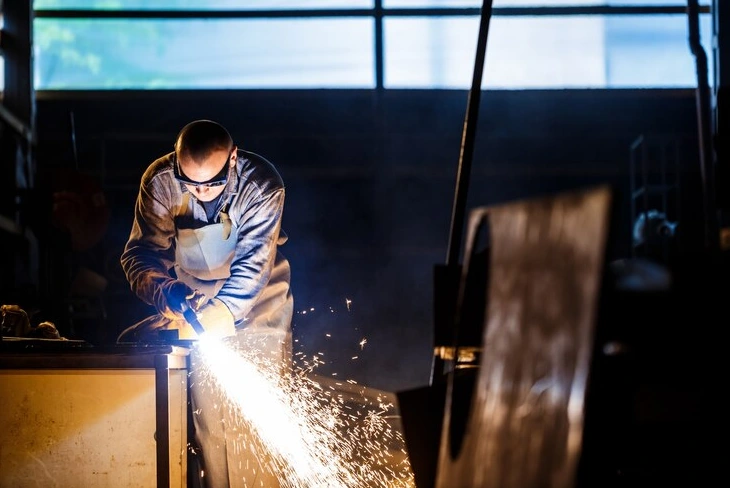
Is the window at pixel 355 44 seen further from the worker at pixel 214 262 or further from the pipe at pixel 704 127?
the worker at pixel 214 262

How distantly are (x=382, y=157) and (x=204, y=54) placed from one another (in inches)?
77.3

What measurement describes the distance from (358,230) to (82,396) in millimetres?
5582

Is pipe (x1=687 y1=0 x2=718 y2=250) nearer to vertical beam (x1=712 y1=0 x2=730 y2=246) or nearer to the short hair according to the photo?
vertical beam (x1=712 y1=0 x2=730 y2=246)

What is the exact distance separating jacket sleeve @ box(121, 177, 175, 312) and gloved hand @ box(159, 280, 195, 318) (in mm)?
153

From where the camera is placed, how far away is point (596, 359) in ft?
5.64

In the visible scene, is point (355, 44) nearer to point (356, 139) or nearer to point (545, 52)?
point (356, 139)

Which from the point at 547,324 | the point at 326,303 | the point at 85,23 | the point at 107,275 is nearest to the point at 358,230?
the point at 326,303

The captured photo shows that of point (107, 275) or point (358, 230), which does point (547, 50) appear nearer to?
point (358, 230)

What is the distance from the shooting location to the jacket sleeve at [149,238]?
4.34 metres

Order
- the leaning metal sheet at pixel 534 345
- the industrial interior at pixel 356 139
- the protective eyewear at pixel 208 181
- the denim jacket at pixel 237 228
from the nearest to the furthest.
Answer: the leaning metal sheet at pixel 534 345 → the protective eyewear at pixel 208 181 → the denim jacket at pixel 237 228 → the industrial interior at pixel 356 139

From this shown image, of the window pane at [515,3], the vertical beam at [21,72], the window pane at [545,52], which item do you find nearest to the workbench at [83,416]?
the vertical beam at [21,72]

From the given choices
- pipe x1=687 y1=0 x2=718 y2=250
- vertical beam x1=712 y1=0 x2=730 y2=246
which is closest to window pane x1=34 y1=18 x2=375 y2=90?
pipe x1=687 y1=0 x2=718 y2=250

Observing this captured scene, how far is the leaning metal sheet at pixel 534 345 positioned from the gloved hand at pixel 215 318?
1918 mm

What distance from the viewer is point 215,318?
13.3 ft
